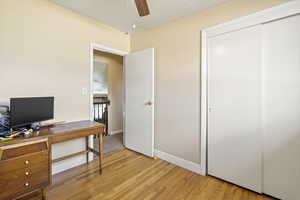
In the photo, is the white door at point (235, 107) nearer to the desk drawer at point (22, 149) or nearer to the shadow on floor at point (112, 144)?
the shadow on floor at point (112, 144)

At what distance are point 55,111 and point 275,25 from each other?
9.68 ft

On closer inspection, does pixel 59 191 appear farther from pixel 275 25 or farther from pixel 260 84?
pixel 275 25

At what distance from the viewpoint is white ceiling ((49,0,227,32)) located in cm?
188

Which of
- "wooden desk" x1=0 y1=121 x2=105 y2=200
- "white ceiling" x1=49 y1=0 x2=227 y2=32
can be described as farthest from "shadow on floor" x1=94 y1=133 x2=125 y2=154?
"white ceiling" x1=49 y1=0 x2=227 y2=32

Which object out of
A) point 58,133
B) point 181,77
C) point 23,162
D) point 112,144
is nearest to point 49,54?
point 58,133

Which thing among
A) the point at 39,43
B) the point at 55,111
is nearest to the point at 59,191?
the point at 55,111

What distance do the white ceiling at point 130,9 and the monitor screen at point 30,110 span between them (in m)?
1.40

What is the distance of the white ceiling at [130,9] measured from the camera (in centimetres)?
188

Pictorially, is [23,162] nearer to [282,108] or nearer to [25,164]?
[25,164]

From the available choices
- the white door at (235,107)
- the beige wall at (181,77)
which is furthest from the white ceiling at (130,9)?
the white door at (235,107)

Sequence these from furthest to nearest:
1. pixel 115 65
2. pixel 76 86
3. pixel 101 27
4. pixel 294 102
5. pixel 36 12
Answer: pixel 115 65, pixel 101 27, pixel 76 86, pixel 36 12, pixel 294 102

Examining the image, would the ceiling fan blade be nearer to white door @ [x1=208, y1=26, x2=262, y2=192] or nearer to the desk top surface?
white door @ [x1=208, y1=26, x2=262, y2=192]

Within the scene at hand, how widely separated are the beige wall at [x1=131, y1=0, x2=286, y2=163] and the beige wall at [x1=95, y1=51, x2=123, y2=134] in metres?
1.62

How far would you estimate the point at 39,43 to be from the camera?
185 cm
